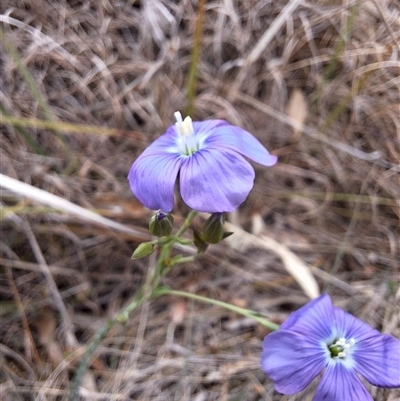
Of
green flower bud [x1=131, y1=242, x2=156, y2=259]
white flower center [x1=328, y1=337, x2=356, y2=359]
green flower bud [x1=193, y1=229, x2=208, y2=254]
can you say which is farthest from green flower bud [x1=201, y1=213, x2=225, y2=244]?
white flower center [x1=328, y1=337, x2=356, y2=359]

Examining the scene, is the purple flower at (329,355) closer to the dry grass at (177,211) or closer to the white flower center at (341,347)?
the white flower center at (341,347)

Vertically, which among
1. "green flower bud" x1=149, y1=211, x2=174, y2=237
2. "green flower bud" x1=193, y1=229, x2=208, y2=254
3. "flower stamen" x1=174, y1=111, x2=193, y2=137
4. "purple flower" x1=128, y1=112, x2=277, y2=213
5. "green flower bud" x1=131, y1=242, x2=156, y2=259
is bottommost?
"green flower bud" x1=193, y1=229, x2=208, y2=254

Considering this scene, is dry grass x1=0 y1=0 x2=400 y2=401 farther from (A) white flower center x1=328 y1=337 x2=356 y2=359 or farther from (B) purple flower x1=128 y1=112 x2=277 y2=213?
(B) purple flower x1=128 y1=112 x2=277 y2=213

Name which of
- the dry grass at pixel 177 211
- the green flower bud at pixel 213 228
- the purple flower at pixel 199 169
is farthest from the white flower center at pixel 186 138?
the dry grass at pixel 177 211

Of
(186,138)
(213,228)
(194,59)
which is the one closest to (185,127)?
(186,138)

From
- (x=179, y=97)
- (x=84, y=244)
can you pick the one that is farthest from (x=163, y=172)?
(x=179, y=97)

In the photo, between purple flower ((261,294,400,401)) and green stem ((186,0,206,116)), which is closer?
purple flower ((261,294,400,401))
